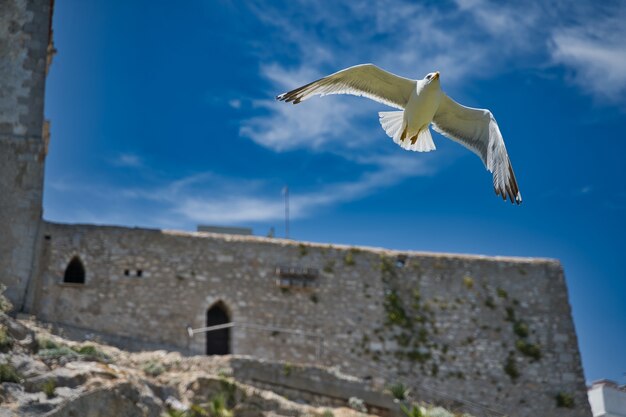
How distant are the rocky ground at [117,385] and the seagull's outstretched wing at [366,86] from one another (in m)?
6.08

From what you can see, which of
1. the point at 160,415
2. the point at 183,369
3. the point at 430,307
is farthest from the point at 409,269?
the point at 160,415

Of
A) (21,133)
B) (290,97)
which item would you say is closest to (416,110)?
(290,97)

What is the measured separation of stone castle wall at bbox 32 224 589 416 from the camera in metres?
20.9

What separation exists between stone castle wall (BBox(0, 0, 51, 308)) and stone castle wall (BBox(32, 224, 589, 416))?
699mm

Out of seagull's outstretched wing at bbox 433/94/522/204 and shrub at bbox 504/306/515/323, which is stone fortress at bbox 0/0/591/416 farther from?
seagull's outstretched wing at bbox 433/94/522/204

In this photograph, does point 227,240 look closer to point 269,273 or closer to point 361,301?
point 269,273

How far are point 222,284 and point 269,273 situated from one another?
120 cm

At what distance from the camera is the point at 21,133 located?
2056 cm

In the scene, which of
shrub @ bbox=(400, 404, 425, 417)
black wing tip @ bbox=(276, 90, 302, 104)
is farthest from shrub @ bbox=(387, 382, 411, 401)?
black wing tip @ bbox=(276, 90, 302, 104)

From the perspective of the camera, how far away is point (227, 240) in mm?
22234

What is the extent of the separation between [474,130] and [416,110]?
1.09 metres

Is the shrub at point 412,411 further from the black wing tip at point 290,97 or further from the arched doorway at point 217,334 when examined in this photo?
the black wing tip at point 290,97

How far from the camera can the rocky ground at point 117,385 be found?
1487 cm

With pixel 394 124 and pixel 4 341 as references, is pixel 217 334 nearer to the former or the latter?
pixel 4 341
